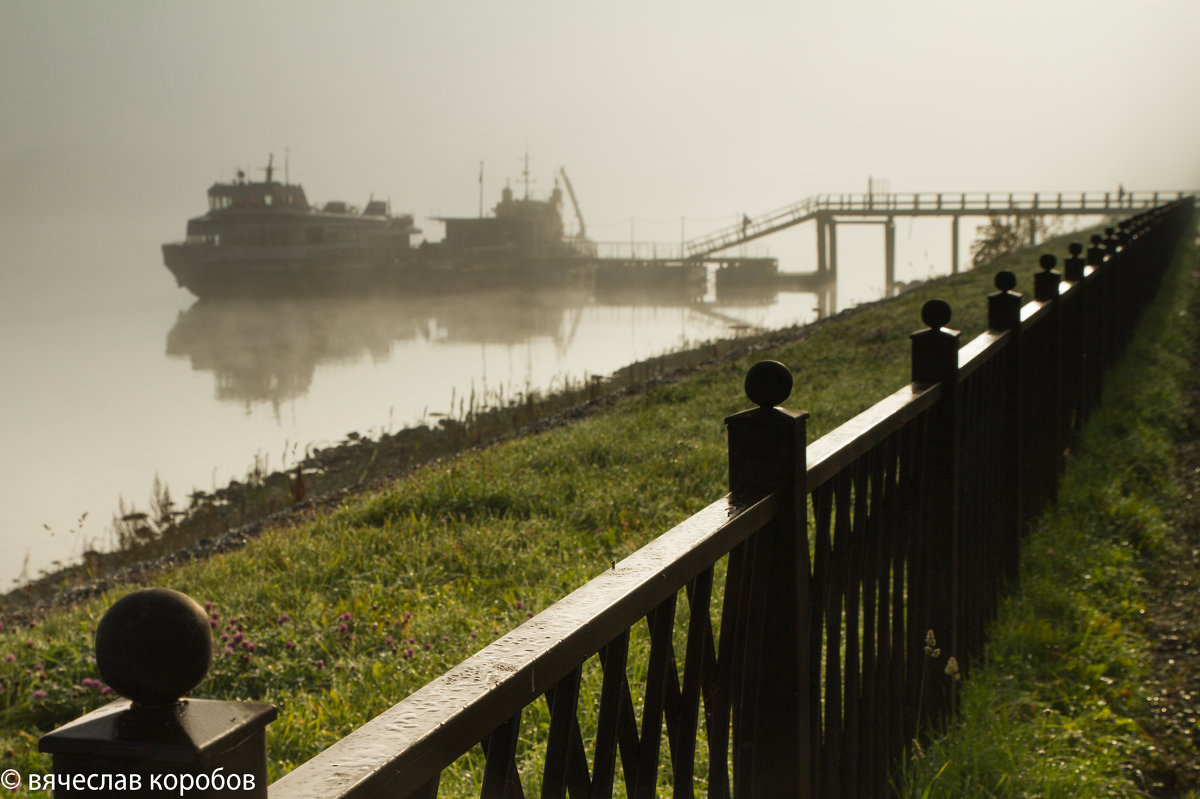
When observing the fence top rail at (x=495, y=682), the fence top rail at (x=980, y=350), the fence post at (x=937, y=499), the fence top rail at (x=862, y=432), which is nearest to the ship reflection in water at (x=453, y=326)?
the fence top rail at (x=980, y=350)

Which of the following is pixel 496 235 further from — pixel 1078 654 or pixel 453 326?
pixel 1078 654

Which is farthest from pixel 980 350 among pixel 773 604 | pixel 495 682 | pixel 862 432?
pixel 495 682

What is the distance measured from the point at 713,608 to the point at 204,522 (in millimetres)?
9079

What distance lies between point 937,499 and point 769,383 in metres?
1.53

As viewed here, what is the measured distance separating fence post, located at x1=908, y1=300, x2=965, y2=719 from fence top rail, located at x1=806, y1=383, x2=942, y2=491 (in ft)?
0.31

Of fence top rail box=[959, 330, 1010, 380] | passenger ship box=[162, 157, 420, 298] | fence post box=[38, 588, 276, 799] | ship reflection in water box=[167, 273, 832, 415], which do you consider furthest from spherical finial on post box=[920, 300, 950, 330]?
passenger ship box=[162, 157, 420, 298]

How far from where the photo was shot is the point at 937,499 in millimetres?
3098

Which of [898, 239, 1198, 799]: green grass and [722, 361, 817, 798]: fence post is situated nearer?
[722, 361, 817, 798]: fence post

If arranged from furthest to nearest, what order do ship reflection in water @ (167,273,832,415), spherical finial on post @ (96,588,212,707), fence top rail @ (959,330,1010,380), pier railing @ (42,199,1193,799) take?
ship reflection in water @ (167,273,832,415) → fence top rail @ (959,330,1010,380) → pier railing @ (42,199,1193,799) → spherical finial on post @ (96,588,212,707)

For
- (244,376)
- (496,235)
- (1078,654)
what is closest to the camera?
(1078,654)

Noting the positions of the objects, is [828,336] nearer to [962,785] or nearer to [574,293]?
[962,785]

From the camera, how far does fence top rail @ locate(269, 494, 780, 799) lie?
2.85 ft

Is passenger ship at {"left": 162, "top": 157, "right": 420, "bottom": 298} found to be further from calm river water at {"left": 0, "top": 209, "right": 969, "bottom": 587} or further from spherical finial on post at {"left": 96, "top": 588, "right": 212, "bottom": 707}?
spherical finial on post at {"left": 96, "top": 588, "right": 212, "bottom": 707}

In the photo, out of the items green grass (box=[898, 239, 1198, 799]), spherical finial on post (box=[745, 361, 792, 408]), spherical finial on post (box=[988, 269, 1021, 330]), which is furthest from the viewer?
spherical finial on post (box=[988, 269, 1021, 330])
